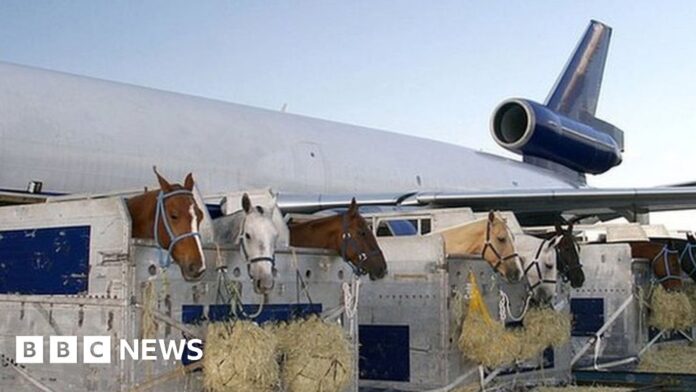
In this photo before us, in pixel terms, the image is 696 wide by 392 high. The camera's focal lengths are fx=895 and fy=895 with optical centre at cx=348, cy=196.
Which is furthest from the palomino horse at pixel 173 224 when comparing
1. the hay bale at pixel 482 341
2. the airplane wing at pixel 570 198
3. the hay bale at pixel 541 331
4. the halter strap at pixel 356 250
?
the airplane wing at pixel 570 198

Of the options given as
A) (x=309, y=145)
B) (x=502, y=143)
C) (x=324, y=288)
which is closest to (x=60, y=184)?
(x=309, y=145)

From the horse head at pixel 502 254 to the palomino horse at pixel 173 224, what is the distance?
11.7ft

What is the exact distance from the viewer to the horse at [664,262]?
1202cm

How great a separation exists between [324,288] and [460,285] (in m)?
1.83

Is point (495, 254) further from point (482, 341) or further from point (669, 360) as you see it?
point (669, 360)

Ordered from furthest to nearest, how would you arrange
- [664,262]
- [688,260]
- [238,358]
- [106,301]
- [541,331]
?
1. [688,260]
2. [664,262]
3. [541,331]
4. [238,358]
5. [106,301]

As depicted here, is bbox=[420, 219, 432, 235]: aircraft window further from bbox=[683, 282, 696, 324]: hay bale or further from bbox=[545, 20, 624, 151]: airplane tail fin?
bbox=[545, 20, 624, 151]: airplane tail fin

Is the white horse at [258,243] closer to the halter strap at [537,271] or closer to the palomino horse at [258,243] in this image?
the palomino horse at [258,243]

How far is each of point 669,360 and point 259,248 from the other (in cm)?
743

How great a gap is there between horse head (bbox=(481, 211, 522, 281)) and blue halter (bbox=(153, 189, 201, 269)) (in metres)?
3.67

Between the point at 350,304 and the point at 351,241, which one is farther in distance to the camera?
the point at 351,241

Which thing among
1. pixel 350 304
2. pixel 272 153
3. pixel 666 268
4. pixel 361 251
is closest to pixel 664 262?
pixel 666 268

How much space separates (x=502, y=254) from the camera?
8.64 metres

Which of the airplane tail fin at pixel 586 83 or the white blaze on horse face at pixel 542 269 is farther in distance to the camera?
the airplane tail fin at pixel 586 83
